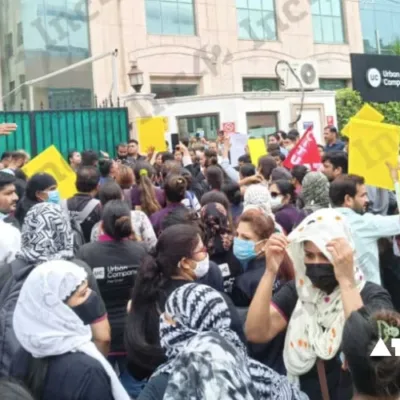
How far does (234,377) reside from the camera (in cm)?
193

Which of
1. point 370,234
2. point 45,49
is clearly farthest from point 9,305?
point 45,49

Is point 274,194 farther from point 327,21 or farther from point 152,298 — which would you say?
point 327,21

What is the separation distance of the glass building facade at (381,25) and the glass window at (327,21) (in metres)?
1.65

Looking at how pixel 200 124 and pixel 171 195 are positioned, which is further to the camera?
pixel 200 124

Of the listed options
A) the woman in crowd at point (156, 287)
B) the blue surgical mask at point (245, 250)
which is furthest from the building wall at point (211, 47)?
the woman in crowd at point (156, 287)

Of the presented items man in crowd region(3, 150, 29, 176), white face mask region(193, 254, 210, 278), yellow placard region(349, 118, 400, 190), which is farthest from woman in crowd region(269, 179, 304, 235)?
man in crowd region(3, 150, 29, 176)

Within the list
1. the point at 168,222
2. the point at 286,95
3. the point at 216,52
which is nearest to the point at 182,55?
the point at 216,52

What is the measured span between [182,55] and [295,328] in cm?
2330

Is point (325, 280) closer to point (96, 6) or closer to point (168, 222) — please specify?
point (168, 222)

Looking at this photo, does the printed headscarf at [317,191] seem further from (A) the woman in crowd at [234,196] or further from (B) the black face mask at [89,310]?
(B) the black face mask at [89,310]

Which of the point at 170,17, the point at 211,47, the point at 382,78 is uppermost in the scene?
the point at 170,17

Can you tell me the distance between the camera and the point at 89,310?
9.85 feet

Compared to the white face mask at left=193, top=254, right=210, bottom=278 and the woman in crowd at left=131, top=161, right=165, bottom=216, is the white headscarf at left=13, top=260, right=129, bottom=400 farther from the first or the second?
the woman in crowd at left=131, top=161, right=165, bottom=216

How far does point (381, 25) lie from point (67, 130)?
24497mm
